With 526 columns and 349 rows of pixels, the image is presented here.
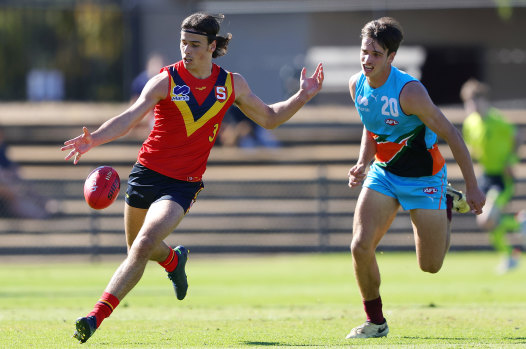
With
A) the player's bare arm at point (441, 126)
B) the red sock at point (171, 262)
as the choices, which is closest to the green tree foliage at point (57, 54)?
the red sock at point (171, 262)

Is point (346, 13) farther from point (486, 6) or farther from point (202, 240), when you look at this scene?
point (202, 240)

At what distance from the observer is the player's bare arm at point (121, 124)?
284 inches

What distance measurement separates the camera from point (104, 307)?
23.1 ft

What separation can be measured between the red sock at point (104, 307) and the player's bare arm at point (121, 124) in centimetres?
100

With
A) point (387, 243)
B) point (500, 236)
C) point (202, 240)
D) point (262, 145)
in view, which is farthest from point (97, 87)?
point (500, 236)

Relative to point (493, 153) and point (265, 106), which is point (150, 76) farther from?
point (265, 106)

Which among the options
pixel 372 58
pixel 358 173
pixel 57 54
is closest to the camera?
pixel 372 58

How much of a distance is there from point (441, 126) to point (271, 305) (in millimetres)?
3903

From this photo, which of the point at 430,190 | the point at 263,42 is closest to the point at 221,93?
the point at 430,190

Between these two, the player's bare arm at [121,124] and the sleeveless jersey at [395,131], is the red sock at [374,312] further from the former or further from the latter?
the player's bare arm at [121,124]

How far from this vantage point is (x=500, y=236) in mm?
15469

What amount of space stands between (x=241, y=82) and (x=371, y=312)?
2.12 m

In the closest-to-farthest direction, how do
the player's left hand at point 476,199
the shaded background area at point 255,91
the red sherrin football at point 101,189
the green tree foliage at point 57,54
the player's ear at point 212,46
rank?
the player's left hand at point 476,199 < the red sherrin football at point 101,189 < the player's ear at point 212,46 < the shaded background area at point 255,91 < the green tree foliage at point 57,54

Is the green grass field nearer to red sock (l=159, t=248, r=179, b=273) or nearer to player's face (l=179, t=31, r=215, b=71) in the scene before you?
red sock (l=159, t=248, r=179, b=273)
